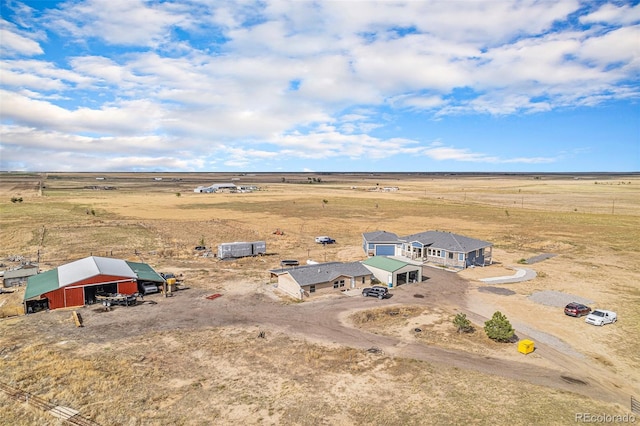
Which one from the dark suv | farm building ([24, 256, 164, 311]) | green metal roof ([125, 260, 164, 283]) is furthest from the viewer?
green metal roof ([125, 260, 164, 283])

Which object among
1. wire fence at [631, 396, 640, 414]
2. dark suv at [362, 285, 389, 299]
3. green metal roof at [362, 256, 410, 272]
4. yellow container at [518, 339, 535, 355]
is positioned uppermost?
green metal roof at [362, 256, 410, 272]

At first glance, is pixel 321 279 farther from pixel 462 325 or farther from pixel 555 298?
pixel 555 298

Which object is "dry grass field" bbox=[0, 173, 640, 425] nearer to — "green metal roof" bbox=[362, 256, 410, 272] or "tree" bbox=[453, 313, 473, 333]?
"tree" bbox=[453, 313, 473, 333]

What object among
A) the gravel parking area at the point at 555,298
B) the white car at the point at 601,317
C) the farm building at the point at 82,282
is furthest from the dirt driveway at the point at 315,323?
the white car at the point at 601,317

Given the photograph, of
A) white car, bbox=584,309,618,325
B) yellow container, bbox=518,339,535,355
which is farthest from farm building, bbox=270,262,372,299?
white car, bbox=584,309,618,325

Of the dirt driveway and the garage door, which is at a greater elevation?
the garage door

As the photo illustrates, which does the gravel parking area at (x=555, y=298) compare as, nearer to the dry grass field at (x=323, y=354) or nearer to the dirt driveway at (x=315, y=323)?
the dry grass field at (x=323, y=354)

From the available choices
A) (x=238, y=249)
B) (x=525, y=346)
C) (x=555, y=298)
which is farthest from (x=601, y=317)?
(x=238, y=249)

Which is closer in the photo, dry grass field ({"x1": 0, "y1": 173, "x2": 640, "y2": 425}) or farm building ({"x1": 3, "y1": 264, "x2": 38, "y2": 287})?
dry grass field ({"x1": 0, "y1": 173, "x2": 640, "y2": 425})

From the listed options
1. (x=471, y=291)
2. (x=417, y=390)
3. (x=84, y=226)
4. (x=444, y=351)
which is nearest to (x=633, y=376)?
(x=444, y=351)
